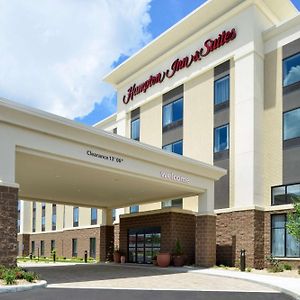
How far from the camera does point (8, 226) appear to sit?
681 inches

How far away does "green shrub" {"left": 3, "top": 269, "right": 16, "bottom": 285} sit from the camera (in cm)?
1512

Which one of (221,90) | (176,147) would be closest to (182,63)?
(221,90)

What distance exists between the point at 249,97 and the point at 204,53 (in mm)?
5881

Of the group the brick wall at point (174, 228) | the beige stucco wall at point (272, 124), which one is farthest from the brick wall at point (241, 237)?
the brick wall at point (174, 228)

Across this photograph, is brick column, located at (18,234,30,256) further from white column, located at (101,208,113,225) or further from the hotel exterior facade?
the hotel exterior facade

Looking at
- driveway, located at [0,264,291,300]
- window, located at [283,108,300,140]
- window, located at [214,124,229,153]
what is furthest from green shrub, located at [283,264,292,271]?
window, located at [214,124,229,153]

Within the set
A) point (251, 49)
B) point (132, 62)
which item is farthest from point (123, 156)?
point (132, 62)

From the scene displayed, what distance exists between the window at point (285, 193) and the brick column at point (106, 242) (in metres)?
14.6

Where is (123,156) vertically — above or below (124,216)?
above

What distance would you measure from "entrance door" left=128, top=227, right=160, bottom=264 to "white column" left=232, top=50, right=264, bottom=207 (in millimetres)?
5925

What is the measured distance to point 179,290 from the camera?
1628 cm

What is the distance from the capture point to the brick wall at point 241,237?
93.3ft

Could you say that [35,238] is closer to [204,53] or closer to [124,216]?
[124,216]

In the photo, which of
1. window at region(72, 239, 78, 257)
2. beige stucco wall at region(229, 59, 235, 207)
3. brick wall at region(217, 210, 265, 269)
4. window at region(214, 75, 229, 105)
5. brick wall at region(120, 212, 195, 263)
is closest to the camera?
brick wall at region(217, 210, 265, 269)
